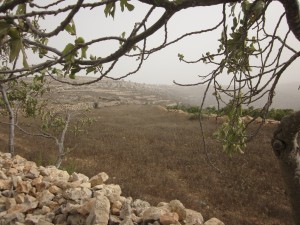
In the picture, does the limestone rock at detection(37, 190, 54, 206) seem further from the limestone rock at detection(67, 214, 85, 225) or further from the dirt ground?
the dirt ground

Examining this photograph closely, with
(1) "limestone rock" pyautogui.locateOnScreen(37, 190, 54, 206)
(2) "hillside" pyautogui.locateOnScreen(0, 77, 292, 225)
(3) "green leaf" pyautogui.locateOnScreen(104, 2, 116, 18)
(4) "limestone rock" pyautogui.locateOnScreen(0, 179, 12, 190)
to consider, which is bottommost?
(2) "hillside" pyautogui.locateOnScreen(0, 77, 292, 225)

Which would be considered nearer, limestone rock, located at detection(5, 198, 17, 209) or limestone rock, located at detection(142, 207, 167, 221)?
limestone rock, located at detection(142, 207, 167, 221)

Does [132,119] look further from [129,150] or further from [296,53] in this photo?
[296,53]

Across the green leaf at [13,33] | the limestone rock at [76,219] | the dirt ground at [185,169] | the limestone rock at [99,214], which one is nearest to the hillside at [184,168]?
the dirt ground at [185,169]

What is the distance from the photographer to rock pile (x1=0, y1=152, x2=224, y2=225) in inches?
177

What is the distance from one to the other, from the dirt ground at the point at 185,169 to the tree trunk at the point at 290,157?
633 cm

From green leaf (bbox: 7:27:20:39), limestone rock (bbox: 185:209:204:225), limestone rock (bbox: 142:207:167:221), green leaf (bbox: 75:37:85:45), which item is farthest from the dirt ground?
green leaf (bbox: 7:27:20:39)

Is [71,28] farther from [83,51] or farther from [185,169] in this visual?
[185,169]

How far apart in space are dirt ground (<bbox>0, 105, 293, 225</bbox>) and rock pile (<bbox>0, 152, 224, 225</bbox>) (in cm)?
372

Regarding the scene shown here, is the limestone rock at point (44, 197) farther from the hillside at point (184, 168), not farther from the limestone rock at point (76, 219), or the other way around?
the hillside at point (184, 168)

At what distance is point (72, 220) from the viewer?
4.65 metres

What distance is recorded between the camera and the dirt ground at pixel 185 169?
911 cm

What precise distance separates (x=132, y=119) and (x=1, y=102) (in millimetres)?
19031

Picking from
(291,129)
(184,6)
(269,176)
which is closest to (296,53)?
(291,129)
